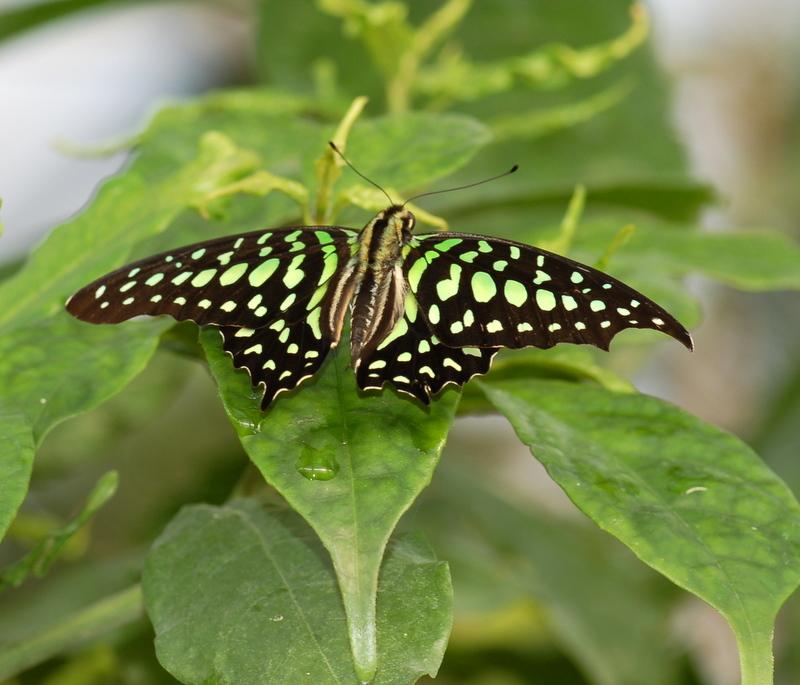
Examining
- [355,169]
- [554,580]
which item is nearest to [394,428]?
[355,169]

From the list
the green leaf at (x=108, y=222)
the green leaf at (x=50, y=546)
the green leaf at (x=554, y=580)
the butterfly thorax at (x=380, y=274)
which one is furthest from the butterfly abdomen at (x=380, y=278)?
the green leaf at (x=554, y=580)

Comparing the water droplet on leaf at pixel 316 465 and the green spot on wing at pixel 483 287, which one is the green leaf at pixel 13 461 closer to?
the water droplet on leaf at pixel 316 465

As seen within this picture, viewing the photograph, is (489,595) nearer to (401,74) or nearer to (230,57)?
(401,74)

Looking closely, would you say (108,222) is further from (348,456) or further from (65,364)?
(348,456)

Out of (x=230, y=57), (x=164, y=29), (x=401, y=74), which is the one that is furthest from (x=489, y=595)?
(x=164, y=29)

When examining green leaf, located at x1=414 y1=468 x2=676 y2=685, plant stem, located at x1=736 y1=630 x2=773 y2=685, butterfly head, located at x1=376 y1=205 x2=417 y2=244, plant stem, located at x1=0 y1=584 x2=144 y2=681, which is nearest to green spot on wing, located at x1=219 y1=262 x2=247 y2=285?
butterfly head, located at x1=376 y1=205 x2=417 y2=244
